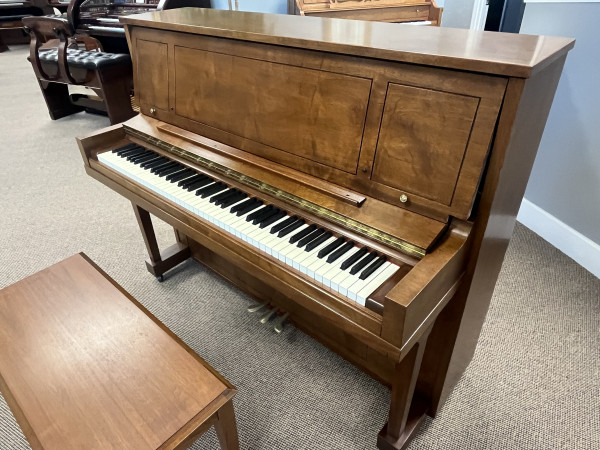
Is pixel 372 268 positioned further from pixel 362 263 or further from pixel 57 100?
pixel 57 100

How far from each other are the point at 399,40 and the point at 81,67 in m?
3.10

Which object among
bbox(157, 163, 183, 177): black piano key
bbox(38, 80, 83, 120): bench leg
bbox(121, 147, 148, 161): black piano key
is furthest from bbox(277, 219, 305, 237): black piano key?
bbox(38, 80, 83, 120): bench leg

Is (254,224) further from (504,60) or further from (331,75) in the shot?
(504,60)

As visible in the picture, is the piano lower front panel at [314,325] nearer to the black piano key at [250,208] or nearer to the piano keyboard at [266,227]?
the piano keyboard at [266,227]

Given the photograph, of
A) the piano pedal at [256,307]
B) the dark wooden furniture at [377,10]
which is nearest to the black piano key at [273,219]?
the piano pedal at [256,307]

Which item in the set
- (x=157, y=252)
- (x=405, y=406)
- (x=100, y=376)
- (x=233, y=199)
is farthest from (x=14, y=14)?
(x=405, y=406)

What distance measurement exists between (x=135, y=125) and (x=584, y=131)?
205 centimetres

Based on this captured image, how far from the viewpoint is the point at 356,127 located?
105 cm

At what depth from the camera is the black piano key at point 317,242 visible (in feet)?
3.45

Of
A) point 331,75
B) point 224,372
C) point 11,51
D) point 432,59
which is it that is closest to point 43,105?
point 11,51

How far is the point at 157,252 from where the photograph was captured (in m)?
1.95

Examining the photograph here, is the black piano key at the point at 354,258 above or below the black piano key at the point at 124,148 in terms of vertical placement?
above

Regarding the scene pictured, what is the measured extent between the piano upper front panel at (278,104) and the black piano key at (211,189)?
0.50 feet

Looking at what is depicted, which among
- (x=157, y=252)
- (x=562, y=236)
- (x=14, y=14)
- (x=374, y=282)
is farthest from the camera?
(x=14, y=14)
